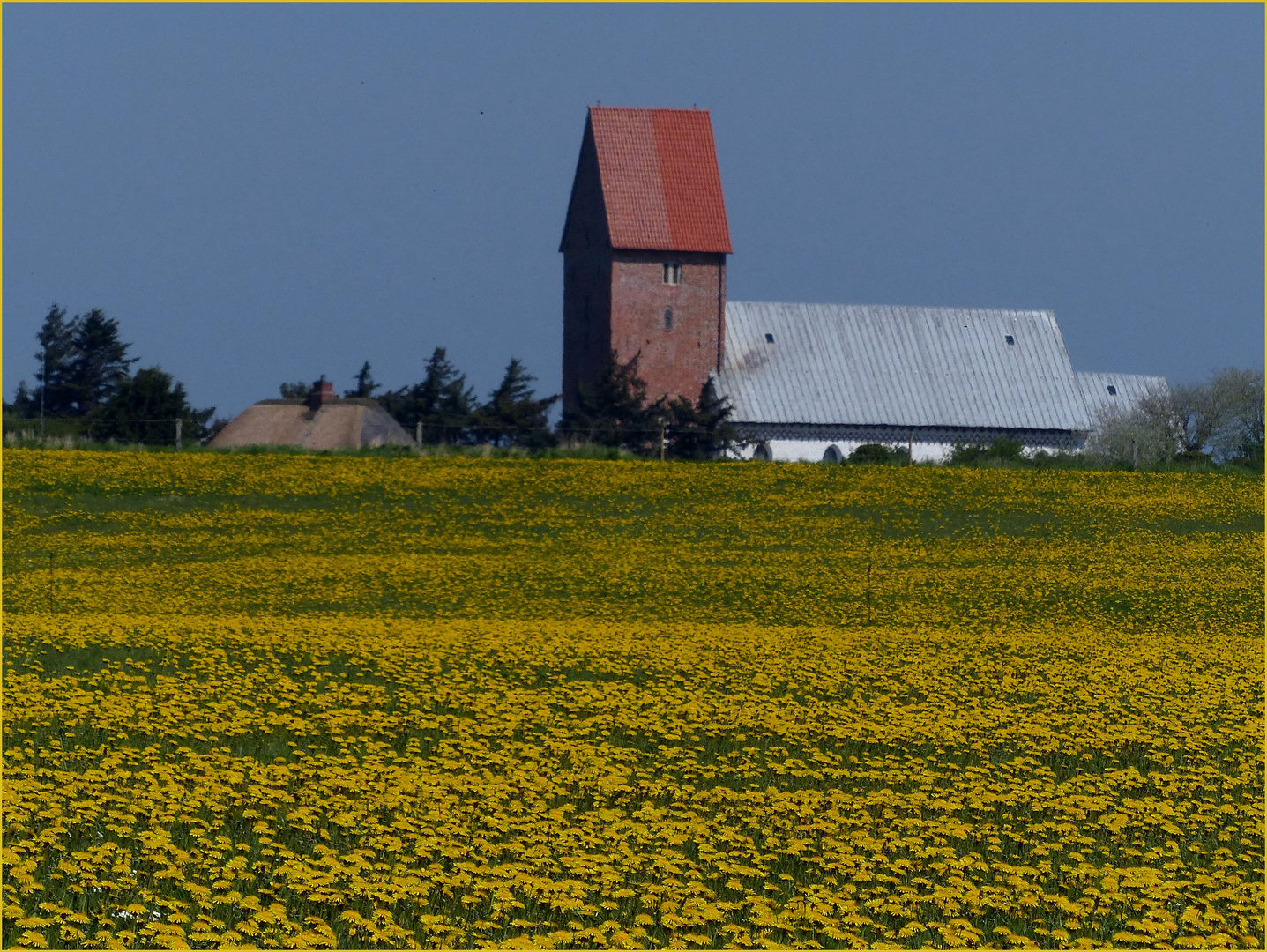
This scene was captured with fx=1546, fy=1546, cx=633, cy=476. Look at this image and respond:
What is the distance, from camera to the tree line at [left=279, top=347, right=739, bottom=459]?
6350 centimetres

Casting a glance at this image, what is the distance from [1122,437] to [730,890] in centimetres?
7088

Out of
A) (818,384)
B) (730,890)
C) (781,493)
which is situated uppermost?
(818,384)

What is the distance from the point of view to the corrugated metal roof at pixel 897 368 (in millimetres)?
79125

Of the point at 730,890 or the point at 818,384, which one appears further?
the point at 818,384

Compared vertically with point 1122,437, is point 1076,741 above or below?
below

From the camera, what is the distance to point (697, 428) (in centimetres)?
6644

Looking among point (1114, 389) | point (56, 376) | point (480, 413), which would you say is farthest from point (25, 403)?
point (1114, 389)

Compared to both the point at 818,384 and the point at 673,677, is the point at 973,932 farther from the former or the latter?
the point at 818,384

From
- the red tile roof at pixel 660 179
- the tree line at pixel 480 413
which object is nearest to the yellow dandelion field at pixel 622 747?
the tree line at pixel 480 413

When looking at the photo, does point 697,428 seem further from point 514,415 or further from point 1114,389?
point 1114,389

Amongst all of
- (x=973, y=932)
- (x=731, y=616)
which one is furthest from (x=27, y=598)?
(x=973, y=932)

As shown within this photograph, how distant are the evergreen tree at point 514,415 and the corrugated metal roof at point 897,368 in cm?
1072

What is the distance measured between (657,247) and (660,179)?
4.21 m

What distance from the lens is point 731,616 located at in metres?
27.2
